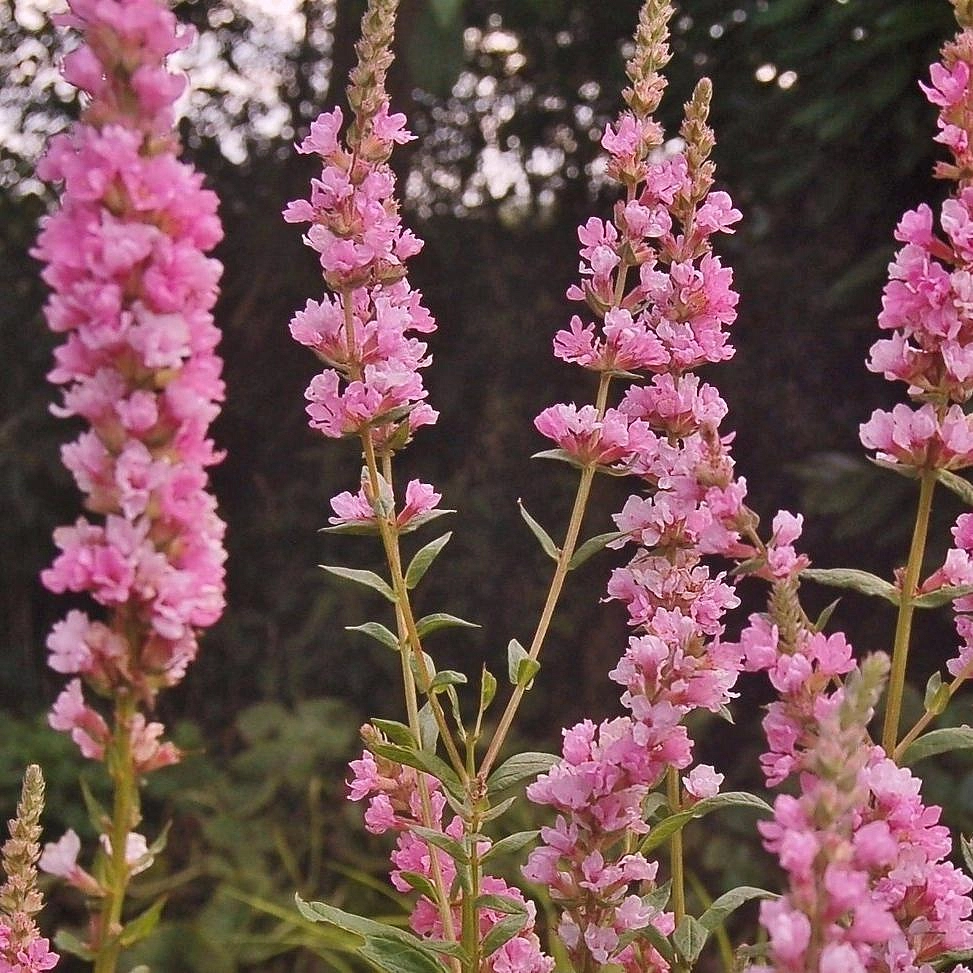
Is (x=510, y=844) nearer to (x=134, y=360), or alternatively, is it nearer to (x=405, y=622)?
(x=405, y=622)

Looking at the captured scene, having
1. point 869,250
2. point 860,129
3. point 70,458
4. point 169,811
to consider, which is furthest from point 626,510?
point 169,811

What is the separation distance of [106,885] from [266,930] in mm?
2165

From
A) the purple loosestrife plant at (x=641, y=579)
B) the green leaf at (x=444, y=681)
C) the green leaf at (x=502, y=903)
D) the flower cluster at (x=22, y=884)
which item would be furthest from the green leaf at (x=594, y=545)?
the flower cluster at (x=22, y=884)

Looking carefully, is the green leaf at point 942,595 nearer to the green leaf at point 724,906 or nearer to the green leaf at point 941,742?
the green leaf at point 941,742

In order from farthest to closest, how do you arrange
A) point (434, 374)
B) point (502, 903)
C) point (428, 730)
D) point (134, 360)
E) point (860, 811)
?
point (434, 374)
point (428, 730)
point (502, 903)
point (860, 811)
point (134, 360)

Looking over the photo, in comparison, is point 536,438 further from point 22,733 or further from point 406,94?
point 22,733

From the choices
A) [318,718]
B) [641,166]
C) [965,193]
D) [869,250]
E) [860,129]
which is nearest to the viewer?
[965,193]

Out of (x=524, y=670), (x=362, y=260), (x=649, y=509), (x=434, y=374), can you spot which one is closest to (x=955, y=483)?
(x=649, y=509)

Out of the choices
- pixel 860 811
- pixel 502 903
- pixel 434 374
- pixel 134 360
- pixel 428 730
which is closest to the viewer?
pixel 134 360

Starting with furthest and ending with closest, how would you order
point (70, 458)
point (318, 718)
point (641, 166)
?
point (318, 718)
point (641, 166)
point (70, 458)

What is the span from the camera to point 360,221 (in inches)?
32.3

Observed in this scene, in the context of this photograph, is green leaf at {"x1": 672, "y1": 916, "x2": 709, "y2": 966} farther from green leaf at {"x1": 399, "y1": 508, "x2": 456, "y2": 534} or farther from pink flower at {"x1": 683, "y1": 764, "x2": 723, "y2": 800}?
green leaf at {"x1": 399, "y1": 508, "x2": 456, "y2": 534}

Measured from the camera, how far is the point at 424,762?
0.77 meters

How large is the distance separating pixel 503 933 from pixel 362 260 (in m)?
0.41
